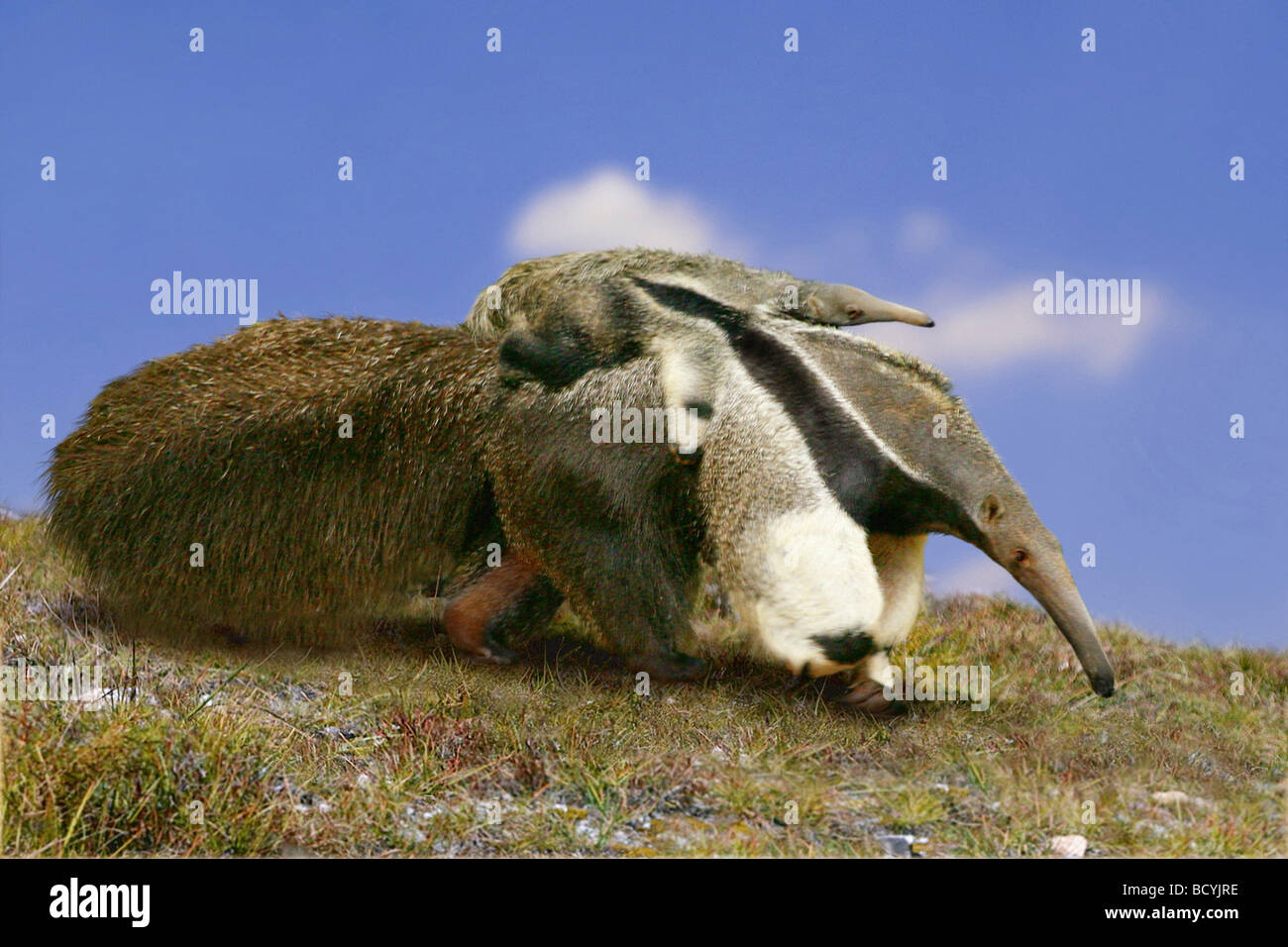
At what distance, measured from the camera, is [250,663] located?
538cm

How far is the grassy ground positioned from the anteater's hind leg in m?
0.15

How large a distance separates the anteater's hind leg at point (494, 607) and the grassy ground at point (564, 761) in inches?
5.9

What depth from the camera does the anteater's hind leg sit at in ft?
18.8

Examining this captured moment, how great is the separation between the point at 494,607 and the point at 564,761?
5.30 feet

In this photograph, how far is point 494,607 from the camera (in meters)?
5.75

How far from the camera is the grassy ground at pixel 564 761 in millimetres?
3508

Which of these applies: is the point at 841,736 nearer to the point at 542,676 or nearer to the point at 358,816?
the point at 542,676

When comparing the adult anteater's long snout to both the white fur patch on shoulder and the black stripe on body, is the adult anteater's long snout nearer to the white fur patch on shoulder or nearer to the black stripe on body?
the black stripe on body
